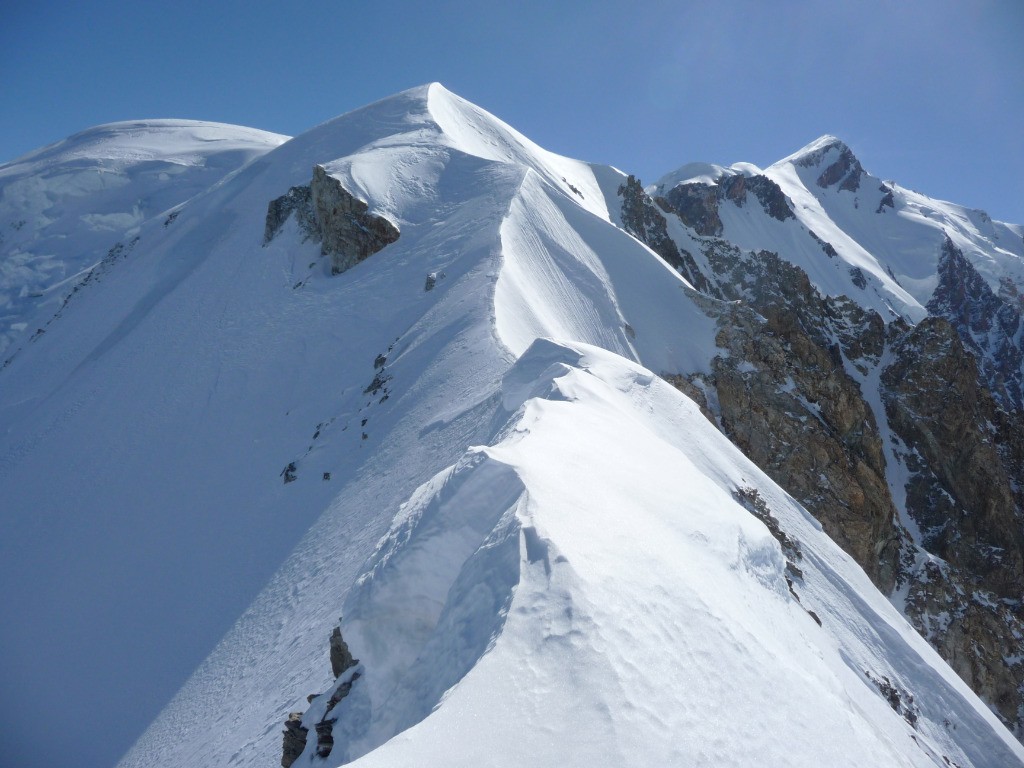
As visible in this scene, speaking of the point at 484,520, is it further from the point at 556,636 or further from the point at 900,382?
the point at 900,382

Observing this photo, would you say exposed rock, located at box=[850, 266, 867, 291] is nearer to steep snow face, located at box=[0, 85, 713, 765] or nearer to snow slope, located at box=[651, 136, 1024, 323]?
snow slope, located at box=[651, 136, 1024, 323]

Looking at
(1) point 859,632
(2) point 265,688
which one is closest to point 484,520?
(2) point 265,688

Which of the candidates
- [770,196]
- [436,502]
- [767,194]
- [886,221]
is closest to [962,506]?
[436,502]

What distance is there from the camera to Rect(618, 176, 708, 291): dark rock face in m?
48.8

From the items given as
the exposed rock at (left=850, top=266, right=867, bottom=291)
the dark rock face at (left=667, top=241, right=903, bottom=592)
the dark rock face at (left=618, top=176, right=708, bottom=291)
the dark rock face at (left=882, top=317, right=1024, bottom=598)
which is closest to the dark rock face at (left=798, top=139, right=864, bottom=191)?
the exposed rock at (left=850, top=266, right=867, bottom=291)

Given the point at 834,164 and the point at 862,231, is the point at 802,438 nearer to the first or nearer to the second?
the point at 862,231

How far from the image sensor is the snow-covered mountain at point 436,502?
5535 millimetres

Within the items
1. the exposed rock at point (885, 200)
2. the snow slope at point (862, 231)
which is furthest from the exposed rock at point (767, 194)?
the exposed rock at point (885, 200)

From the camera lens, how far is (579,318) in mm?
25172

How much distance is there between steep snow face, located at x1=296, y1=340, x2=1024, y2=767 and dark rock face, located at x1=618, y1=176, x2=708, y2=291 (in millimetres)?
40014

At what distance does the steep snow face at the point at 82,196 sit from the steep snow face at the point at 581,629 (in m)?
63.2

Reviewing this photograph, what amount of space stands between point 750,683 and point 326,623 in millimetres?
7341

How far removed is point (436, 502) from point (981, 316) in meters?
165

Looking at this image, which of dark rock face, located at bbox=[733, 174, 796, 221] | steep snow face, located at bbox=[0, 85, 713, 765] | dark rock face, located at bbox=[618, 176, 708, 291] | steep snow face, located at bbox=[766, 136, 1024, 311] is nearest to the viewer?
steep snow face, located at bbox=[0, 85, 713, 765]
